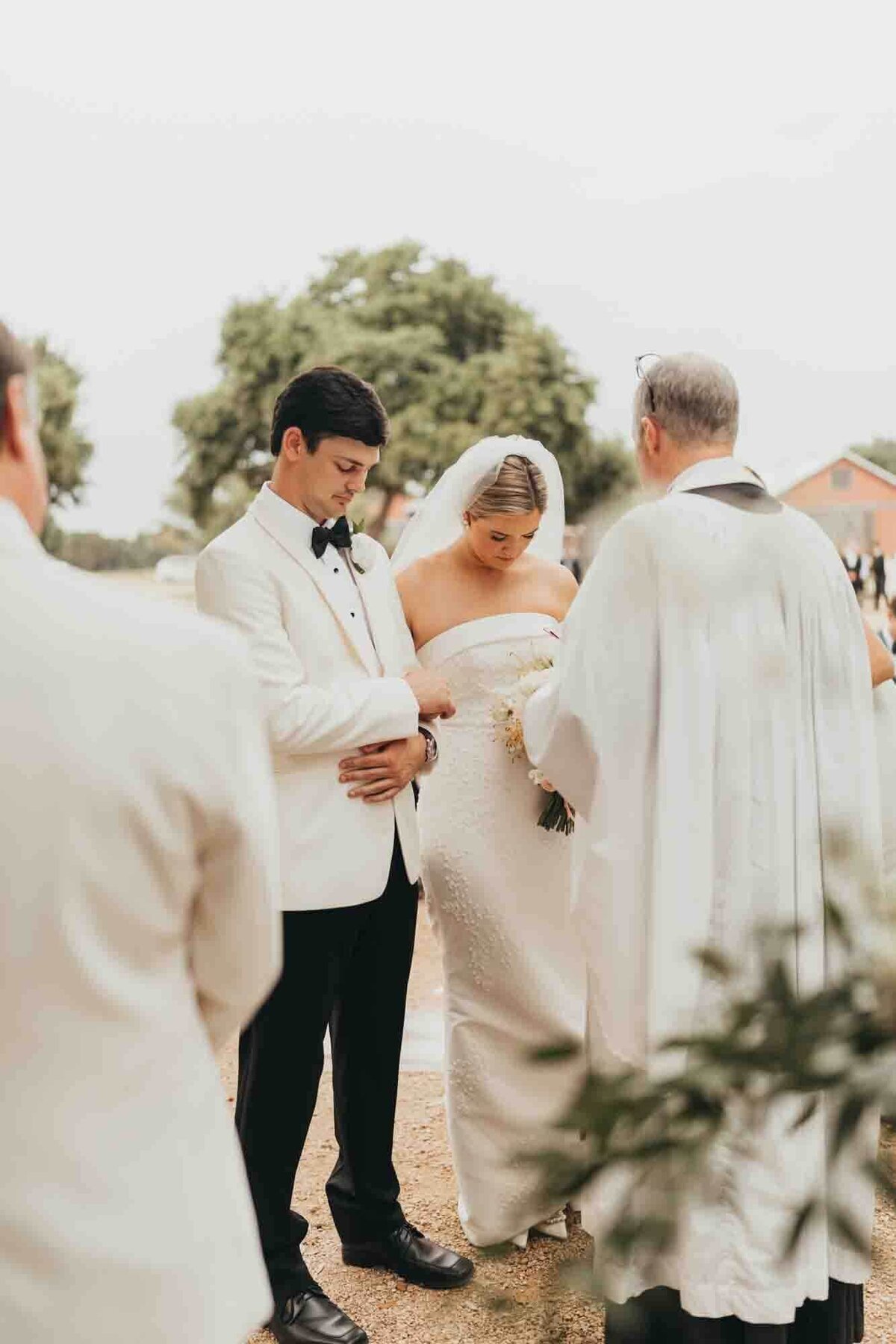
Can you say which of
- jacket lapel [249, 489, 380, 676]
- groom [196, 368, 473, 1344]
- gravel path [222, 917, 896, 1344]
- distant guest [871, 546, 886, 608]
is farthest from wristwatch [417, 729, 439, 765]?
distant guest [871, 546, 886, 608]

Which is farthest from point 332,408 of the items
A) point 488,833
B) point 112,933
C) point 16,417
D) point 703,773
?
point 112,933

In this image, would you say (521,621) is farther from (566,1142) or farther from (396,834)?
(566,1142)

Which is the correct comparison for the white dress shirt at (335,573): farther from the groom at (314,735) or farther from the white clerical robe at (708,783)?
the white clerical robe at (708,783)

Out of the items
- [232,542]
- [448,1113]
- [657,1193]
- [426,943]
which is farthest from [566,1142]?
[426,943]

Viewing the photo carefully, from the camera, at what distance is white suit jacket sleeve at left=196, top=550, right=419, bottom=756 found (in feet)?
9.84

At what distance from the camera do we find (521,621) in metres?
3.75

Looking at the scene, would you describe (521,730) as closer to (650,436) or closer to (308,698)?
(308,698)

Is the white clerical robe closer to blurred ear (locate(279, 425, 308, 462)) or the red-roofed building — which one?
the red-roofed building

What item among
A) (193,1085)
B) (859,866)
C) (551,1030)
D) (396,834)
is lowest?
(551,1030)

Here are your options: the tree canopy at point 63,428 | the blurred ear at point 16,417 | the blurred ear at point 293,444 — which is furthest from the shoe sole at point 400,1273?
the tree canopy at point 63,428

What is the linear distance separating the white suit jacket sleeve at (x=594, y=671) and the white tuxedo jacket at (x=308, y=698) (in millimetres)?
348

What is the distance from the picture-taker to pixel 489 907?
3770 millimetres

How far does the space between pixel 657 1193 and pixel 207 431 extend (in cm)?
3547

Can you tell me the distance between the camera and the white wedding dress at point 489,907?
374 cm
